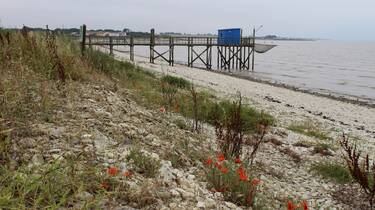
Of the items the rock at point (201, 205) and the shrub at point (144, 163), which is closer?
the rock at point (201, 205)

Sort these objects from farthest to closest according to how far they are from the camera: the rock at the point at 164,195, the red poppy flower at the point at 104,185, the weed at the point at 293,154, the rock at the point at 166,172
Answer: the weed at the point at 293,154
the rock at the point at 166,172
the rock at the point at 164,195
the red poppy flower at the point at 104,185

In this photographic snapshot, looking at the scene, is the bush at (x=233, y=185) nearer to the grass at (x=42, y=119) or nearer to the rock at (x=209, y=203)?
the rock at (x=209, y=203)

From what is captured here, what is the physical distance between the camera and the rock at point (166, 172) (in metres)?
3.97

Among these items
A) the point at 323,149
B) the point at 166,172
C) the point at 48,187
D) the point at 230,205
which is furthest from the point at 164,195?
the point at 323,149

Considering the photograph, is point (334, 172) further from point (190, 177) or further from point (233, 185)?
point (190, 177)

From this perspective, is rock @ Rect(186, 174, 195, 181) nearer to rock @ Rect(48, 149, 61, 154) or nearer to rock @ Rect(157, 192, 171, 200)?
rock @ Rect(157, 192, 171, 200)

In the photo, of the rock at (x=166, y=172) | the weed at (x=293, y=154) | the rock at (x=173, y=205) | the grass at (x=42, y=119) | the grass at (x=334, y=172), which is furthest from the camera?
the weed at (x=293, y=154)

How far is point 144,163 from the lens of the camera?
4.07m

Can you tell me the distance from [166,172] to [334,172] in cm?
346

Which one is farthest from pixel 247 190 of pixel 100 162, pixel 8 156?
pixel 8 156

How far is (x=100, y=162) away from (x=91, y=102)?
2079 mm

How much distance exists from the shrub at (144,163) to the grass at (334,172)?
3350 millimetres

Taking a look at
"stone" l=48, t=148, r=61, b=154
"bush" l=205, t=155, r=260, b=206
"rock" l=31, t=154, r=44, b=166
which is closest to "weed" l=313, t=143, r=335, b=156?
"bush" l=205, t=155, r=260, b=206

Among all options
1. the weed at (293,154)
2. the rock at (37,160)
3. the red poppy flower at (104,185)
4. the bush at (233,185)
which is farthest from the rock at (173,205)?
the weed at (293,154)
